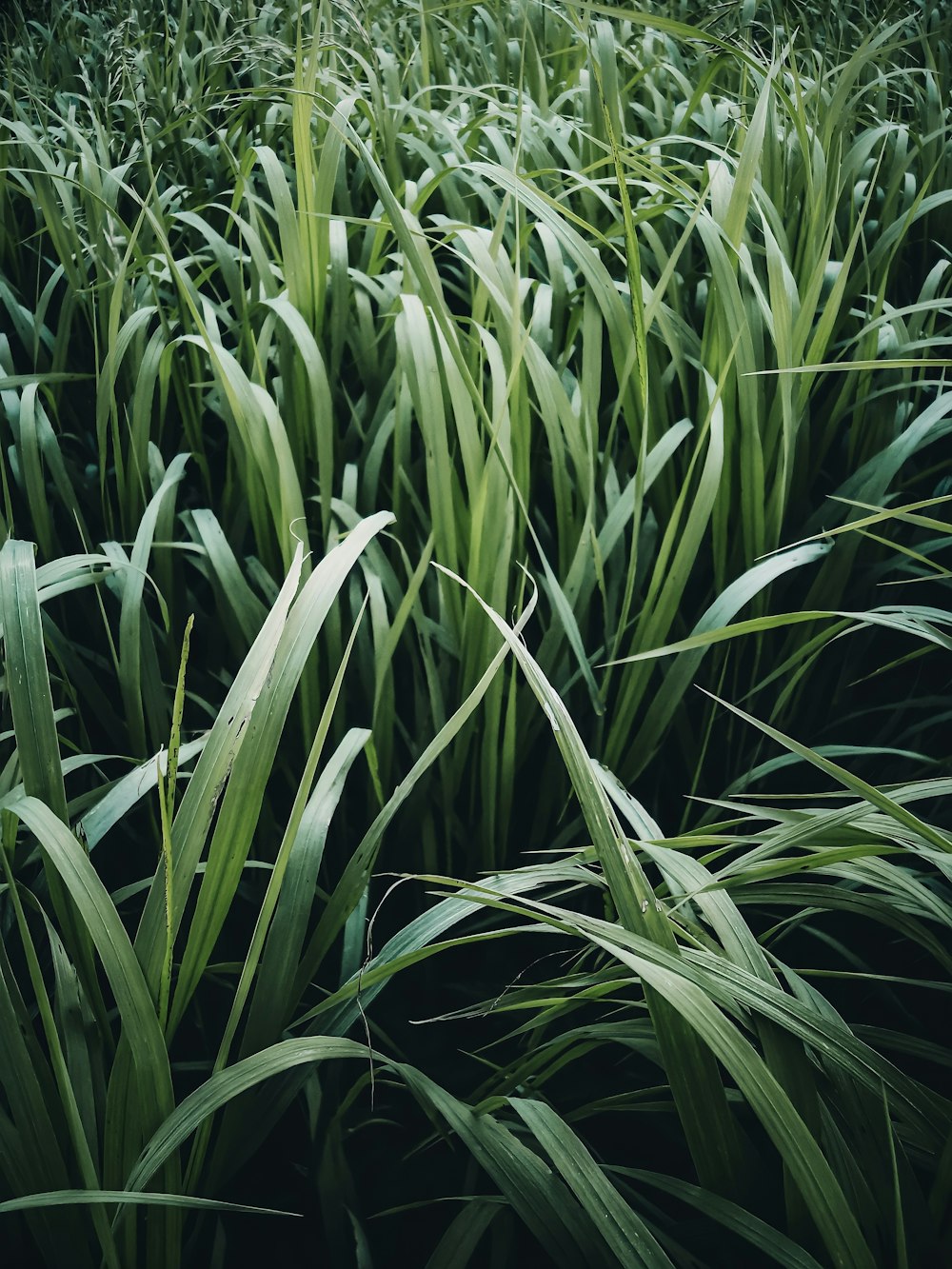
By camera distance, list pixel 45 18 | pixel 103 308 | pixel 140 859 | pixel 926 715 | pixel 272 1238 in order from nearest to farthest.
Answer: pixel 272 1238 < pixel 140 859 < pixel 926 715 < pixel 103 308 < pixel 45 18

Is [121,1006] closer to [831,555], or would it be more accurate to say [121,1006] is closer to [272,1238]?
[272,1238]

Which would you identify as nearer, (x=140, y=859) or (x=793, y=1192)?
(x=793, y=1192)

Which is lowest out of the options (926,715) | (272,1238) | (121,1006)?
(272,1238)

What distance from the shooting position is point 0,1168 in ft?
1.16

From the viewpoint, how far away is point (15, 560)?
1.35 ft

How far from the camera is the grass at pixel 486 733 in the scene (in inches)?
13.7

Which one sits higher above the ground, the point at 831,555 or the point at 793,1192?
the point at 831,555

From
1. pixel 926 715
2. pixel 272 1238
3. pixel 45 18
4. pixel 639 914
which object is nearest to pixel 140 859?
pixel 272 1238

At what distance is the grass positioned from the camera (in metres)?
0.35

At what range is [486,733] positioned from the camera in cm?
54

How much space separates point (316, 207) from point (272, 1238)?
0.75 m

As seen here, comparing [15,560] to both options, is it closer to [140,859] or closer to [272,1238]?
[140,859]

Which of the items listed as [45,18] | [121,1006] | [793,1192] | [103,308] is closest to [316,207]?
[103,308]

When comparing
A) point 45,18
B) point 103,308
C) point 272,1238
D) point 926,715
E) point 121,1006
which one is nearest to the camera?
point 121,1006
